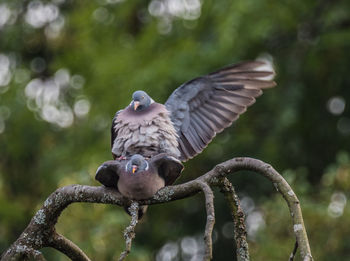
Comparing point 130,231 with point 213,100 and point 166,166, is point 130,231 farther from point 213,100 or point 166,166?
point 213,100

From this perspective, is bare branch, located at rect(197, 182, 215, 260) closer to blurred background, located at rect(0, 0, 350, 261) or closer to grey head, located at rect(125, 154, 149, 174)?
grey head, located at rect(125, 154, 149, 174)

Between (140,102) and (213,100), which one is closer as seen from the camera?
(140,102)

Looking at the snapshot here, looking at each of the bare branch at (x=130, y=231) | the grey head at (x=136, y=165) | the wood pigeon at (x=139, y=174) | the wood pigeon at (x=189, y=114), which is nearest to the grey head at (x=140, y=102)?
the wood pigeon at (x=189, y=114)

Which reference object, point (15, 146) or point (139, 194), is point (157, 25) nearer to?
point (15, 146)

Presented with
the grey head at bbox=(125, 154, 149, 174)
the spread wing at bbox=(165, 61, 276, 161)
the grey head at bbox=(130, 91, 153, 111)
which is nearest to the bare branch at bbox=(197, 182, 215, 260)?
the grey head at bbox=(125, 154, 149, 174)

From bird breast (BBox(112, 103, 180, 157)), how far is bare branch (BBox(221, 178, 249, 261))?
0.99 m

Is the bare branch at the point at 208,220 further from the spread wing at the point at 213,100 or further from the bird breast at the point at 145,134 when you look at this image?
the spread wing at the point at 213,100

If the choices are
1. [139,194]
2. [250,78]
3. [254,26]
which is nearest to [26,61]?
[254,26]

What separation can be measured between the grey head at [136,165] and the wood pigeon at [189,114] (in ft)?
1.25

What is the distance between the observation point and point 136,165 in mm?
3525

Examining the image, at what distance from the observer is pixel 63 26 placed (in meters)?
11.7

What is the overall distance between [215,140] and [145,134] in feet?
15.4

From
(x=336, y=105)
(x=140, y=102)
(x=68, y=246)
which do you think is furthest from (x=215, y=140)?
(x=68, y=246)

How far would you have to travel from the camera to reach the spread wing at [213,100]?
4.48 metres
